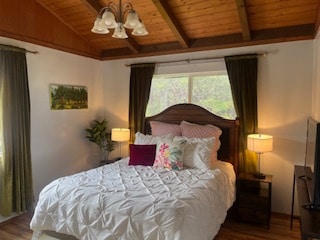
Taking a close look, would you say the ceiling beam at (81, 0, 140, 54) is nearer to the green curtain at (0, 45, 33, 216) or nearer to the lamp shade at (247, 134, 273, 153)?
the green curtain at (0, 45, 33, 216)

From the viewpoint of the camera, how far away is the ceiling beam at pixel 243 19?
2.92 meters

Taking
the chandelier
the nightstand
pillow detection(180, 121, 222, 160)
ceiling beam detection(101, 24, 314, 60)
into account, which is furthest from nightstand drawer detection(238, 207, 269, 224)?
the chandelier

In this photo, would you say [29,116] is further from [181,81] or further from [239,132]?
[239,132]

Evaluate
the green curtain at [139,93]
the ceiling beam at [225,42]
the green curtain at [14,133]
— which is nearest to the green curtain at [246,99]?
the ceiling beam at [225,42]

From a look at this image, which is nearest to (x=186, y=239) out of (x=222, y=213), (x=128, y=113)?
(x=222, y=213)

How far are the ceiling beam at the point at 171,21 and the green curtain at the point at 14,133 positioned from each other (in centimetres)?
194

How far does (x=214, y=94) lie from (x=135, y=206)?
243 cm

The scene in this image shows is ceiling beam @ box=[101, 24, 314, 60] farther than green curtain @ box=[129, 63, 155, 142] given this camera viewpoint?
No

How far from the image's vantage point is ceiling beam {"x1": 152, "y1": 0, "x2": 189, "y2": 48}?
316cm

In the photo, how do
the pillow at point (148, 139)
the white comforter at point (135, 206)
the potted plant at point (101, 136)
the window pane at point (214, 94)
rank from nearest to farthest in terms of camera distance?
the white comforter at point (135, 206)
the pillow at point (148, 139)
the window pane at point (214, 94)
the potted plant at point (101, 136)

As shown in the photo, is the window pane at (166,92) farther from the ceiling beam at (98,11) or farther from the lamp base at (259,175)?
the lamp base at (259,175)

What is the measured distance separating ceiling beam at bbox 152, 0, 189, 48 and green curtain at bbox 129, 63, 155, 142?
69cm

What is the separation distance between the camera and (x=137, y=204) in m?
2.00

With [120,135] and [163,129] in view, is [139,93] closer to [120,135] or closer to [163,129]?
[120,135]
